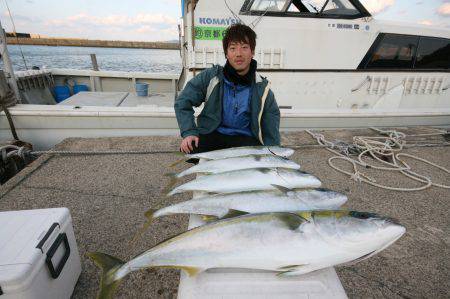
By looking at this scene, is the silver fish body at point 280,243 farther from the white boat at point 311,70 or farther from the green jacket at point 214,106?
the white boat at point 311,70

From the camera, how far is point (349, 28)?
614 cm

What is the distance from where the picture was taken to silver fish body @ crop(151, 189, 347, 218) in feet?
6.03

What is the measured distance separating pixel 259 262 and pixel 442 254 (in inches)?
92.5

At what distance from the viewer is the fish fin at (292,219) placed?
1.47 m

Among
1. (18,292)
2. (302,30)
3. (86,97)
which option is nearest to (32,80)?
(86,97)

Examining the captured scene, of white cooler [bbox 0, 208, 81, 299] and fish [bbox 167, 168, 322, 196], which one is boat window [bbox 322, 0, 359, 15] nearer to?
fish [bbox 167, 168, 322, 196]

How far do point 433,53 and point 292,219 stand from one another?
7876 millimetres

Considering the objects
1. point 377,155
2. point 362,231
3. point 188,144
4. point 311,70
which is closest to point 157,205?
point 188,144

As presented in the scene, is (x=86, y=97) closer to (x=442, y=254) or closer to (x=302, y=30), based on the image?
(x=302, y=30)

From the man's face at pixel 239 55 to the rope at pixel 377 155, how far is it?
92.1 inches

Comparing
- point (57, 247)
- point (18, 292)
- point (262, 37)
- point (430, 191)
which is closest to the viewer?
point (18, 292)

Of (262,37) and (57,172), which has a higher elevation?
(262,37)

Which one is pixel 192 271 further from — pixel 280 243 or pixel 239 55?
pixel 239 55

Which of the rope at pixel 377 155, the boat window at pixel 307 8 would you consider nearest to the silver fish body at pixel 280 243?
the rope at pixel 377 155
